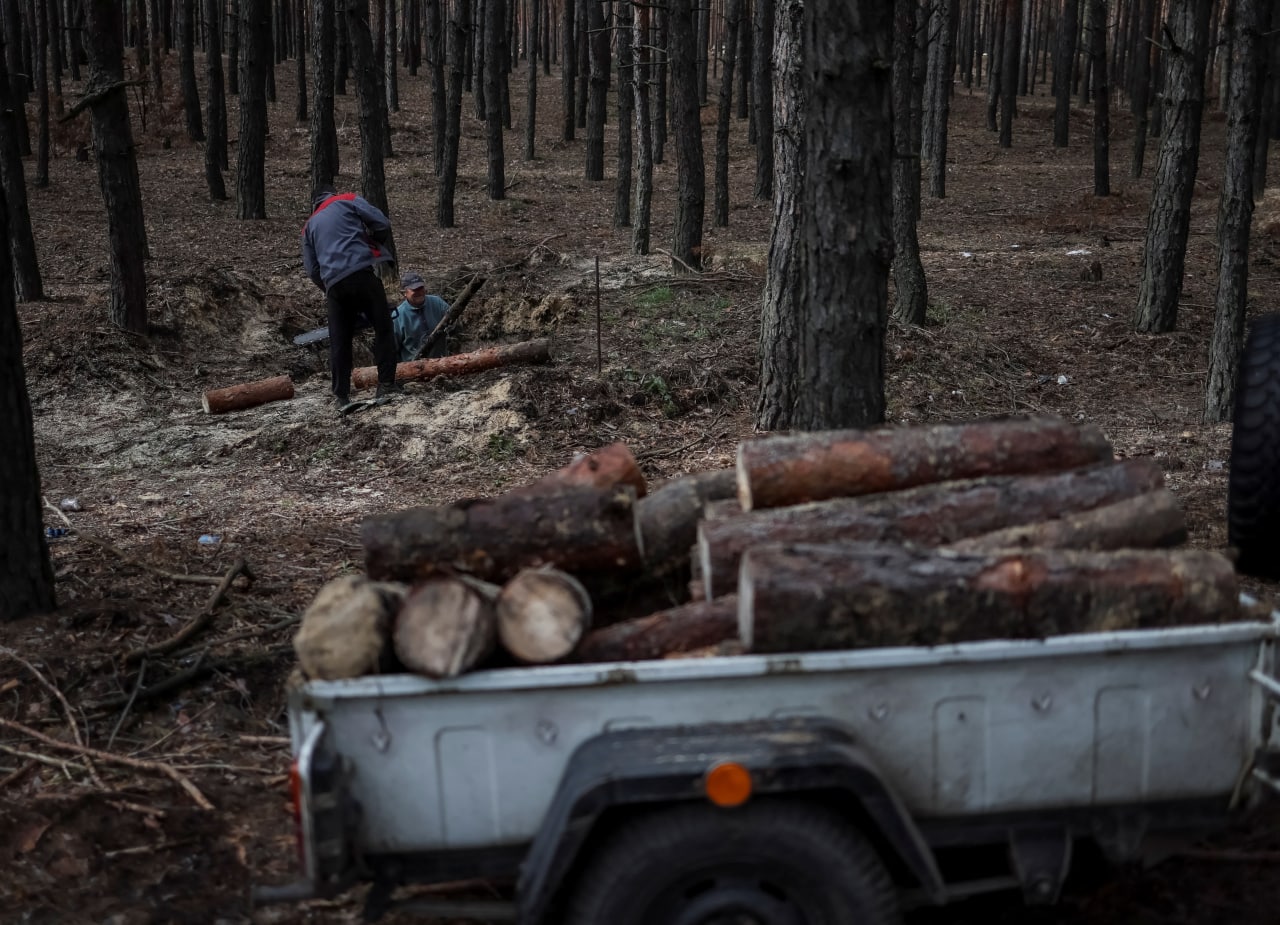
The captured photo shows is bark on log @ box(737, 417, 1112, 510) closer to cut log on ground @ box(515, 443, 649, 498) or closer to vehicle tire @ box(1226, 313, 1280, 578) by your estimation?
cut log on ground @ box(515, 443, 649, 498)

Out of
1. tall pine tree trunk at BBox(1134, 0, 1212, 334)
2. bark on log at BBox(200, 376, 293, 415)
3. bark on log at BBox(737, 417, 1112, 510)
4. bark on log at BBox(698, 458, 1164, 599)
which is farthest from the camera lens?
tall pine tree trunk at BBox(1134, 0, 1212, 334)

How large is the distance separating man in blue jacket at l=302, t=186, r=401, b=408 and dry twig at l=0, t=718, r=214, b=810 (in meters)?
5.51

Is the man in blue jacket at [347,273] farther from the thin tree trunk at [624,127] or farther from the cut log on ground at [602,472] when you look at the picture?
the thin tree trunk at [624,127]

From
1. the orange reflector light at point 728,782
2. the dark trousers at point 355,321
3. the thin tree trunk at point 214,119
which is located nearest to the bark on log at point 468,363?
the dark trousers at point 355,321

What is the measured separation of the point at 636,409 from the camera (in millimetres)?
9578

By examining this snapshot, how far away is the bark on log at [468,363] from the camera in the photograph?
34.4 ft

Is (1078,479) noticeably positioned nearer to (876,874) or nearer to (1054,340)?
(876,874)

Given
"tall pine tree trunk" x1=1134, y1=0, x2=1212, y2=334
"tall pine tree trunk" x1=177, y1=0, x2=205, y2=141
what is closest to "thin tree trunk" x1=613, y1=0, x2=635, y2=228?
"tall pine tree trunk" x1=1134, y1=0, x2=1212, y2=334

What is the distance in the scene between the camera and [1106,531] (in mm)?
3564

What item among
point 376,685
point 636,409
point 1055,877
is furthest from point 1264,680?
point 636,409

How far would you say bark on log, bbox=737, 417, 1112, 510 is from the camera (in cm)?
377

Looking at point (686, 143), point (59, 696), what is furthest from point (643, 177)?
point (59, 696)

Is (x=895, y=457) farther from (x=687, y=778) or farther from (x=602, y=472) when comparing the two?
(x=687, y=778)

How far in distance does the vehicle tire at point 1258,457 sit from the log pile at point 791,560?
1.84m
